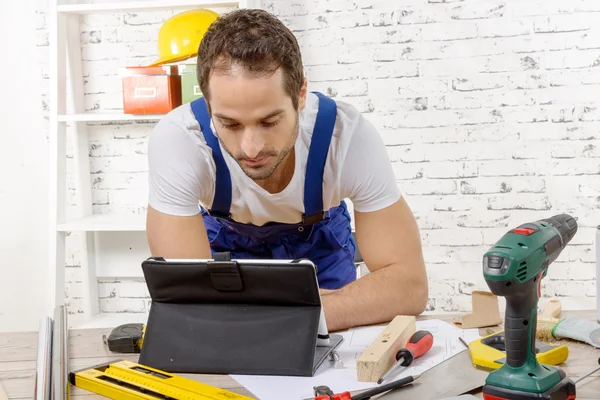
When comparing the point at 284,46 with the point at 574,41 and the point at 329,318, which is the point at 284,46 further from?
the point at 574,41

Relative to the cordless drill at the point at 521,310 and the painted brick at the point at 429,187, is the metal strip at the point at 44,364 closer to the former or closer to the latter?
the cordless drill at the point at 521,310

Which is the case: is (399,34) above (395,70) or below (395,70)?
above

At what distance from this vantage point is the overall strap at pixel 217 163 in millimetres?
1736

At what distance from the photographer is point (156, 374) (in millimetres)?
1230

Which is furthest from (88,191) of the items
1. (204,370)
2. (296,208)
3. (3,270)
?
(204,370)

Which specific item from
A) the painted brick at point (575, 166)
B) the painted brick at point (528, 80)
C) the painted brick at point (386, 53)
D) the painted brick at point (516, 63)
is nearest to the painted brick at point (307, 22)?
the painted brick at point (386, 53)

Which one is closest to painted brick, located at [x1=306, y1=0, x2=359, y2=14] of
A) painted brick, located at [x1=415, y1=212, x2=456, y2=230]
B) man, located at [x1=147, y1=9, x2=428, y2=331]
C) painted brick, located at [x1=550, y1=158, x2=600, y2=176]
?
painted brick, located at [x1=415, y1=212, x2=456, y2=230]

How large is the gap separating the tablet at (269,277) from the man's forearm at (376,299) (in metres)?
0.17

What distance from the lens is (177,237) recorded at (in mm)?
1721

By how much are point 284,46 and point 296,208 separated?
0.44m

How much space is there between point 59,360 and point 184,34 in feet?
6.11

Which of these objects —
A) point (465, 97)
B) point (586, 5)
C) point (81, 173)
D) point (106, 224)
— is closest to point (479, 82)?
point (465, 97)

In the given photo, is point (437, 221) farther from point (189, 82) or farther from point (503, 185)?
point (189, 82)

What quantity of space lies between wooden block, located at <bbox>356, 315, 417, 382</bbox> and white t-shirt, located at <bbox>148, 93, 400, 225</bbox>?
1.49 ft
